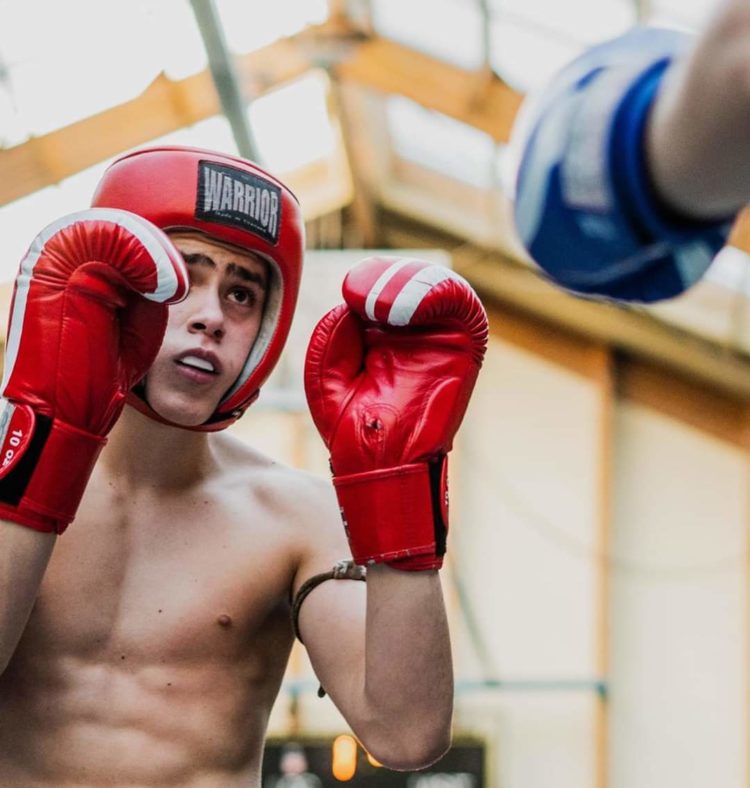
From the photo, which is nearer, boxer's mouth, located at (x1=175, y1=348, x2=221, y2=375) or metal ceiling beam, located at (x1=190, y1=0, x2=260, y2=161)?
boxer's mouth, located at (x1=175, y1=348, x2=221, y2=375)

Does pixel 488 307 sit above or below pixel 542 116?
below

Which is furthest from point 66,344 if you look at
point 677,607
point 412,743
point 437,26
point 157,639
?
point 677,607

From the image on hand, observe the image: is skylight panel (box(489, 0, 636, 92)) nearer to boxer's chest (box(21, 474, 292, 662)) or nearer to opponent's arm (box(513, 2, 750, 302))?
boxer's chest (box(21, 474, 292, 662))

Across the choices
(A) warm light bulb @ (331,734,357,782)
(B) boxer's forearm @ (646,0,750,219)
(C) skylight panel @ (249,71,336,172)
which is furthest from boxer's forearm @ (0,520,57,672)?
(C) skylight panel @ (249,71,336,172)

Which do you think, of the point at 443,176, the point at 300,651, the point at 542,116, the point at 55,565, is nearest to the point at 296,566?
the point at 55,565

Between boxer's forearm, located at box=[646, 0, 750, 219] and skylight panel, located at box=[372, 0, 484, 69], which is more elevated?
boxer's forearm, located at box=[646, 0, 750, 219]

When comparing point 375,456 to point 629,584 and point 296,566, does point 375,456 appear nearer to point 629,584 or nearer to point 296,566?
point 296,566

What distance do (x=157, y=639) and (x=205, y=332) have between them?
1.54ft

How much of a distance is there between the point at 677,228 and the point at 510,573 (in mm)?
8380

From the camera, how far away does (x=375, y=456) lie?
1.92 metres

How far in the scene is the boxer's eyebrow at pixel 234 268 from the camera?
2.19m

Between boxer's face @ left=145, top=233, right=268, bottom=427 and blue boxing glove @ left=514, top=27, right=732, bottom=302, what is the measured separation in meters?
Answer: 1.01

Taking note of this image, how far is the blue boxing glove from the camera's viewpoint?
1.07 m

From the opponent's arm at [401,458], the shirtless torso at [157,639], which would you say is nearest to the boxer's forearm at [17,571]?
the shirtless torso at [157,639]
